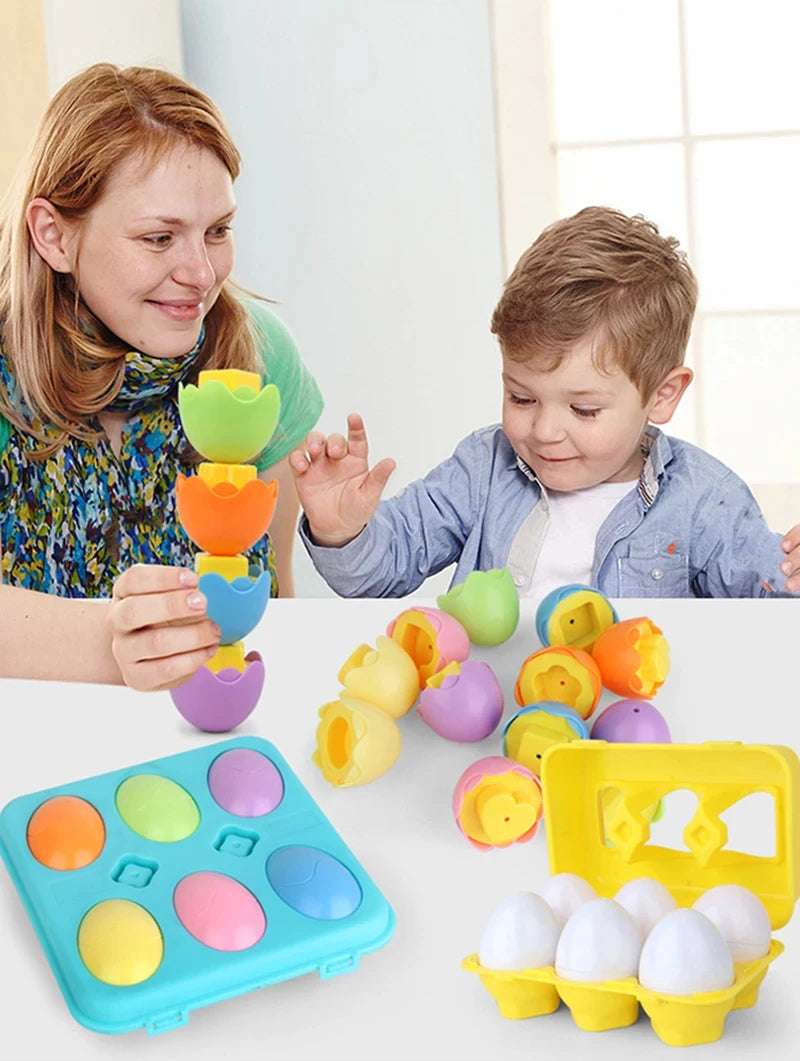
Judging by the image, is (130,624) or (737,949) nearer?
(737,949)

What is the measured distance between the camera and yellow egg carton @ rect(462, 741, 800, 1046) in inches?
16.5

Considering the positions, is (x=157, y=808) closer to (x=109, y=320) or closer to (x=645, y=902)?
(x=645, y=902)

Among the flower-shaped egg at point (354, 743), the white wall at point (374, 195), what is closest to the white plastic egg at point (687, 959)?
the flower-shaped egg at point (354, 743)

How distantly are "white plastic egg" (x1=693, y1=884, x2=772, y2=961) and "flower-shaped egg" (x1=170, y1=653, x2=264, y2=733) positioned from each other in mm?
297

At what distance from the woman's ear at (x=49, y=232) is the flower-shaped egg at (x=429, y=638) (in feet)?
2.09

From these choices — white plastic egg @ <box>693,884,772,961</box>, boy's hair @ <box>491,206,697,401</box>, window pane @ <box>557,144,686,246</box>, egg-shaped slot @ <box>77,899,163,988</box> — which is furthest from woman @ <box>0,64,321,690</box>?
window pane @ <box>557,144,686,246</box>

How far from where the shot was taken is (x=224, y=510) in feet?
1.97

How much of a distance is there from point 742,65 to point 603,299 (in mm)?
1374

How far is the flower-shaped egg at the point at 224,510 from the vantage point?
23.6 inches

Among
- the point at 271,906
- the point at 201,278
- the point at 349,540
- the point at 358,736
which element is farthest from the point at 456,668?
the point at 201,278

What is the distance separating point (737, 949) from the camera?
427 millimetres

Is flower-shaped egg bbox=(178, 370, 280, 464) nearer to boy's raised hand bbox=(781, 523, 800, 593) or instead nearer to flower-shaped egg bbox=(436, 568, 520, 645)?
flower-shaped egg bbox=(436, 568, 520, 645)

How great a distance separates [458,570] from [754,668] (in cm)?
47

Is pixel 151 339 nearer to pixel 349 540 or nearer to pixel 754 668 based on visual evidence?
pixel 349 540
